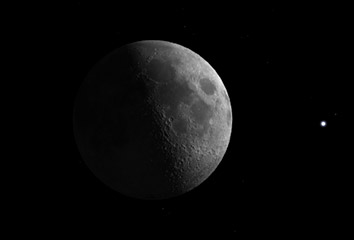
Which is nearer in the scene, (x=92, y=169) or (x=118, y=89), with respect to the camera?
(x=118, y=89)

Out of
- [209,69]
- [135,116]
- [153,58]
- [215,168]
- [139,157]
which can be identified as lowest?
[139,157]

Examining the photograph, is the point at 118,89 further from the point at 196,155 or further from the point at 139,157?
the point at 196,155

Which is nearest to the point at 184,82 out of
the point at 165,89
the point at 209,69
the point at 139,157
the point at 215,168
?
the point at 165,89

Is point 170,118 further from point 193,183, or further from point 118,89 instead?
point 193,183

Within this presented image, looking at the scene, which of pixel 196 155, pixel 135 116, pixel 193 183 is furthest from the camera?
pixel 193 183

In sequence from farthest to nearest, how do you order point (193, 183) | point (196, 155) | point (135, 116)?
1. point (193, 183)
2. point (196, 155)
3. point (135, 116)

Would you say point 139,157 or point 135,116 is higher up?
point 135,116

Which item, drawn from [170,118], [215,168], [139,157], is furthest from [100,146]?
[215,168]
